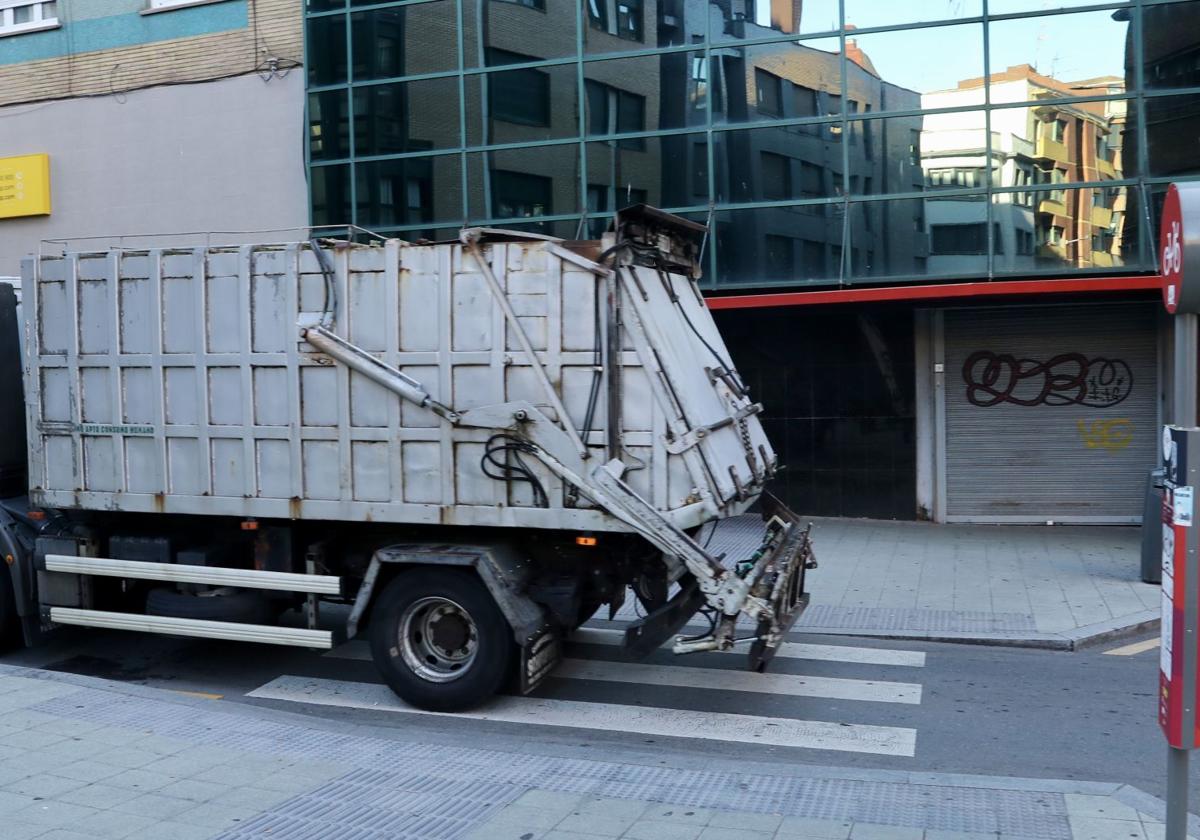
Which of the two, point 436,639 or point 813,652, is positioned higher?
point 436,639

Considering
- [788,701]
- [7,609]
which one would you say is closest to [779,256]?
[788,701]

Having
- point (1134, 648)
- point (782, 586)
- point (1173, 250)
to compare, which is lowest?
point (1134, 648)

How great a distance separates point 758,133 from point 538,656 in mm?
9281

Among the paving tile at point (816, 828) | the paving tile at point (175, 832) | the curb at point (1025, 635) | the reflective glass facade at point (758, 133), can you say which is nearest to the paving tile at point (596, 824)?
the paving tile at point (816, 828)

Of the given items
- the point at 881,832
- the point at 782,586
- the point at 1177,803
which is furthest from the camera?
the point at 782,586

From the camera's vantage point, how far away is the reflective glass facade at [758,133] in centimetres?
1368

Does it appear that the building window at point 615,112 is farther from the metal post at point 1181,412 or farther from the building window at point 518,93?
the metal post at point 1181,412

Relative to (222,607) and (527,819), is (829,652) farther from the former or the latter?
(222,607)

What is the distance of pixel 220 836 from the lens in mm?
5207

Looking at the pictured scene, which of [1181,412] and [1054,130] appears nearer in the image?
[1181,412]

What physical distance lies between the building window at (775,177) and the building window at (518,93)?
3138mm

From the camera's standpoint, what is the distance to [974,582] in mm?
11898

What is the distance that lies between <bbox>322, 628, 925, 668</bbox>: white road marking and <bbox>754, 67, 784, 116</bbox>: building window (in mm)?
7840

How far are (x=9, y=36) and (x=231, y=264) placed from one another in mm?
14739
